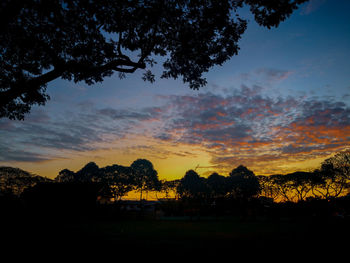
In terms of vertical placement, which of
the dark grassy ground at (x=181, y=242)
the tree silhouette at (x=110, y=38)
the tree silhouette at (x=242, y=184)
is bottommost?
the dark grassy ground at (x=181, y=242)

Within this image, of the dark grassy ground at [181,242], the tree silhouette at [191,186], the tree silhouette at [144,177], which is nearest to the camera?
the dark grassy ground at [181,242]

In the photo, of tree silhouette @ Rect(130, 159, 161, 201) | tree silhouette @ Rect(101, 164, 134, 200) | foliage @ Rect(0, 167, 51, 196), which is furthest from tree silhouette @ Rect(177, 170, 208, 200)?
foliage @ Rect(0, 167, 51, 196)

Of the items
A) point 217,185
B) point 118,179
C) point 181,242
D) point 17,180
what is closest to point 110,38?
point 181,242

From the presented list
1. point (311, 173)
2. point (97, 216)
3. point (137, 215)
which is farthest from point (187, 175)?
point (97, 216)

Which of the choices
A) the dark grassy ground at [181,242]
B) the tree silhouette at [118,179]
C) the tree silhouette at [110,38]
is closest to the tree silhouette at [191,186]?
the tree silhouette at [118,179]

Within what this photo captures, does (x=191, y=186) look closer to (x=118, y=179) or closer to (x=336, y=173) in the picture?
(x=118, y=179)

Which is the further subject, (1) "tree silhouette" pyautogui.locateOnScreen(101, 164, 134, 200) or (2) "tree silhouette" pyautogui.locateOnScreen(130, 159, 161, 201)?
(2) "tree silhouette" pyautogui.locateOnScreen(130, 159, 161, 201)

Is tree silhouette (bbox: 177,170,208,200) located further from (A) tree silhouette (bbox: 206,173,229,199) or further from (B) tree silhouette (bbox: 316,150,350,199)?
(B) tree silhouette (bbox: 316,150,350,199)

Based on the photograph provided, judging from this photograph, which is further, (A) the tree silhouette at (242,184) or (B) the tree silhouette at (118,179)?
(B) the tree silhouette at (118,179)

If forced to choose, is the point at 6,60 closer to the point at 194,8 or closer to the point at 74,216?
the point at 194,8

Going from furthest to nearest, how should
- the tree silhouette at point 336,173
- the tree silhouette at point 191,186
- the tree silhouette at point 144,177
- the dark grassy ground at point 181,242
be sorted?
the tree silhouette at point 191,186
the tree silhouette at point 144,177
the tree silhouette at point 336,173
the dark grassy ground at point 181,242

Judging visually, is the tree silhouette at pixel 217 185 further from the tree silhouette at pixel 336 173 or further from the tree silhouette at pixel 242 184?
the tree silhouette at pixel 336 173

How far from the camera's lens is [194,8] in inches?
332

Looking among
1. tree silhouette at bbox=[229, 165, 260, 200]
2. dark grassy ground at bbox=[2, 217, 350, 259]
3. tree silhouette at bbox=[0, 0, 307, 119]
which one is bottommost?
dark grassy ground at bbox=[2, 217, 350, 259]
